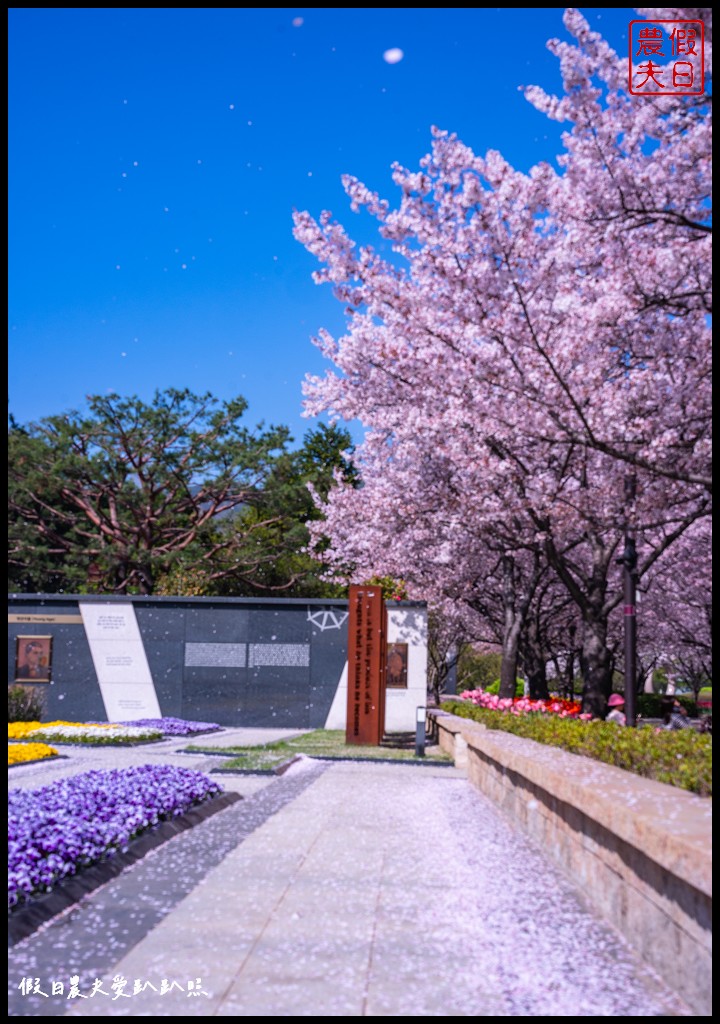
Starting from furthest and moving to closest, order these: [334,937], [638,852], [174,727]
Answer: [174,727] → [334,937] → [638,852]

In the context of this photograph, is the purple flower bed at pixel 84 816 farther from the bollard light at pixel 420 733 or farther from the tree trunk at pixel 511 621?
the tree trunk at pixel 511 621

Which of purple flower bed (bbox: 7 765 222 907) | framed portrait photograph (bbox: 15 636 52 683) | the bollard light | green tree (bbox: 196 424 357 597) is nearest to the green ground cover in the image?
the bollard light

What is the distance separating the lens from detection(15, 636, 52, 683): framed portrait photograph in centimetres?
2506

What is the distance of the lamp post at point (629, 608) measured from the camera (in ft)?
43.0

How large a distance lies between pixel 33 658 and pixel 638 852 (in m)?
22.7

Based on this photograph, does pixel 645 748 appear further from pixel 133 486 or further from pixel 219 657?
pixel 133 486

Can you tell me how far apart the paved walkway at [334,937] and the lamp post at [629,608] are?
5045mm

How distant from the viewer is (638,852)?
5070 mm

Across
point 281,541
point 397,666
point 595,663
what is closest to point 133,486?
point 281,541

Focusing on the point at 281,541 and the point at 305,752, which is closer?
the point at 305,752

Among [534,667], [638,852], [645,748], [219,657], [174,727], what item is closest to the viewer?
[638,852]

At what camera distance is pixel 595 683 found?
47.8ft

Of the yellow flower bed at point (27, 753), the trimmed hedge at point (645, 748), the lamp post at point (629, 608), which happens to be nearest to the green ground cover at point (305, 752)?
the yellow flower bed at point (27, 753)

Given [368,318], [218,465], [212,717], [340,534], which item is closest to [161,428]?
[218,465]
